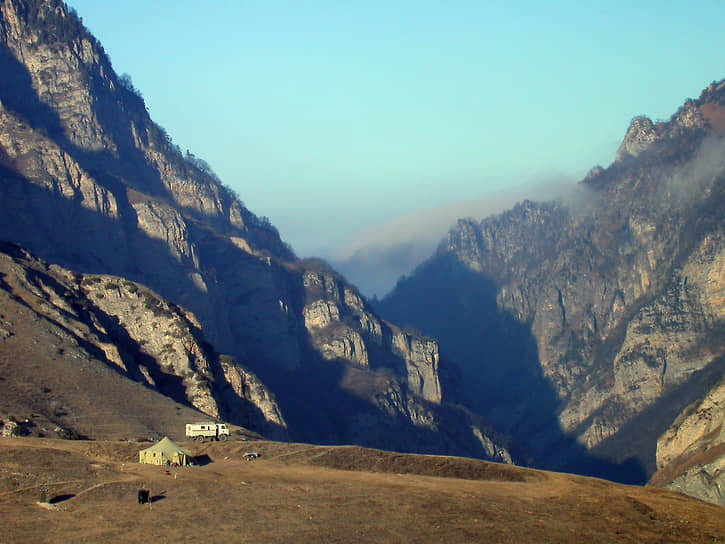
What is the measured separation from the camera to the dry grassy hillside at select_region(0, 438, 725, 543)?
8456cm

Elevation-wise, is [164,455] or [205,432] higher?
[205,432]

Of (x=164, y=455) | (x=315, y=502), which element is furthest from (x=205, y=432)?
(x=315, y=502)

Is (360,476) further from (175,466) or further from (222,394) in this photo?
(222,394)

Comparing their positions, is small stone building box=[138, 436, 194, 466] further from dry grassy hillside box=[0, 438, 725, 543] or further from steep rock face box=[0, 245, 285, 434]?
steep rock face box=[0, 245, 285, 434]

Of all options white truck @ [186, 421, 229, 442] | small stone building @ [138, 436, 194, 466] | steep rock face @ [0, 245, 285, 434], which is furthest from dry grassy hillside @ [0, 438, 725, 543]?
steep rock face @ [0, 245, 285, 434]

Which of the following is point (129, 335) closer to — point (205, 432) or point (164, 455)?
point (205, 432)

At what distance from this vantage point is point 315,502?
94250 mm

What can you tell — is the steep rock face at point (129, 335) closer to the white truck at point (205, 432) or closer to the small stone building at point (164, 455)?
the white truck at point (205, 432)

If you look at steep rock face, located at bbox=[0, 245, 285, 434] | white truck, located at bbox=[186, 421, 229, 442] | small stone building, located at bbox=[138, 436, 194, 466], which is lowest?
small stone building, located at bbox=[138, 436, 194, 466]

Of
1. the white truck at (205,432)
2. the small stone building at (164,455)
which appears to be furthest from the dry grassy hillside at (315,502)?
the white truck at (205,432)

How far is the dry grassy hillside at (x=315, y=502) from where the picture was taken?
→ 277 ft

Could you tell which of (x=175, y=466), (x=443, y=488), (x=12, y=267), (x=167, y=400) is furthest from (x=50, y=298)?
(x=443, y=488)

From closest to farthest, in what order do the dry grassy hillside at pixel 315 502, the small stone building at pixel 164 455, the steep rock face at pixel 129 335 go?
the dry grassy hillside at pixel 315 502 → the small stone building at pixel 164 455 → the steep rock face at pixel 129 335

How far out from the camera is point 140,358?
186 meters
